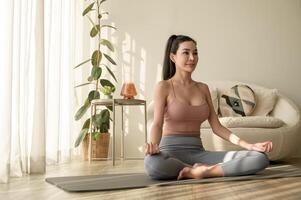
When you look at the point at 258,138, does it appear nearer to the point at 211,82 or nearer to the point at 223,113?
the point at 223,113

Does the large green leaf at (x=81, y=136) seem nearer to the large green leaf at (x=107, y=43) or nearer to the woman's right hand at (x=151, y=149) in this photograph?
the large green leaf at (x=107, y=43)

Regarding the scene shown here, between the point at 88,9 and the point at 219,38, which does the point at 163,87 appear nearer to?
the point at 88,9

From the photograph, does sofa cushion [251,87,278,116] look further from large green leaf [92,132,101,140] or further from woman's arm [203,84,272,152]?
woman's arm [203,84,272,152]

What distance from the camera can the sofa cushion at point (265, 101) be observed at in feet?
14.7

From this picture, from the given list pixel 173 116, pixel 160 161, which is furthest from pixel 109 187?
pixel 173 116

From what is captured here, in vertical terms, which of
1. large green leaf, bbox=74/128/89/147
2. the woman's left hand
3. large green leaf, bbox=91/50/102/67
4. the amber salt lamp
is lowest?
the woman's left hand

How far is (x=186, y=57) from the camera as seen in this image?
2570 millimetres

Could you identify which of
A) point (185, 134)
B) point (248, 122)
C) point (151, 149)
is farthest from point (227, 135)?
point (248, 122)

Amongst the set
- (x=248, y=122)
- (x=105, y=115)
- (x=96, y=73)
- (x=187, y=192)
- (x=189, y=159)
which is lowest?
(x=187, y=192)

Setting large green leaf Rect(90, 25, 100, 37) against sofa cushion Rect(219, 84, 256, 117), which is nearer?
sofa cushion Rect(219, 84, 256, 117)

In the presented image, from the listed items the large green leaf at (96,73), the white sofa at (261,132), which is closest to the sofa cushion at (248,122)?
the white sofa at (261,132)

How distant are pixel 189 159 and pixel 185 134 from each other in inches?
5.3

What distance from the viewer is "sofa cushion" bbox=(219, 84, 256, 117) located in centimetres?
438

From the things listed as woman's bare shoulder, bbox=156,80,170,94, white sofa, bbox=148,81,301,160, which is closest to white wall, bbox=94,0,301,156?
white sofa, bbox=148,81,301,160
